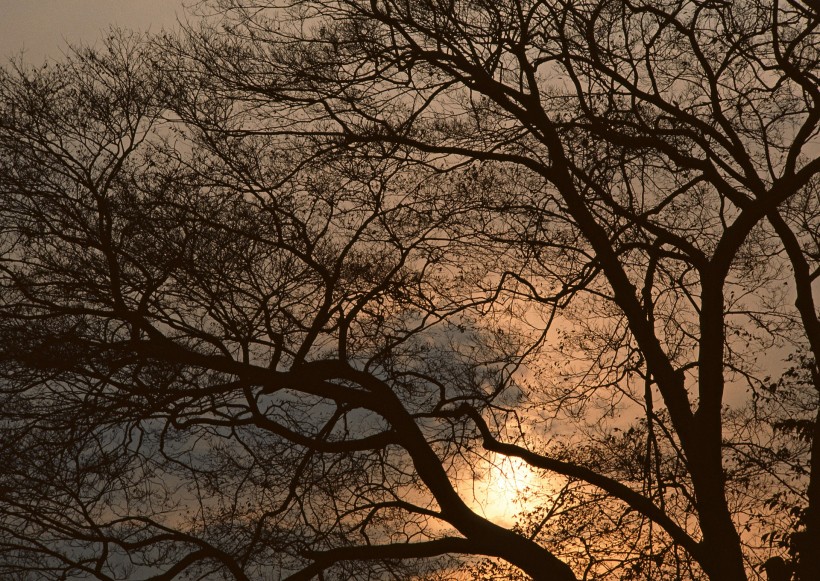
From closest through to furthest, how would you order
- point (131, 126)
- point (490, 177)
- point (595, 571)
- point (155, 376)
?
1. point (155, 376)
2. point (131, 126)
3. point (490, 177)
4. point (595, 571)

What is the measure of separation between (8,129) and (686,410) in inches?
302

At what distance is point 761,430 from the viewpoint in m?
9.92

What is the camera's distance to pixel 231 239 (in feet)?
28.2

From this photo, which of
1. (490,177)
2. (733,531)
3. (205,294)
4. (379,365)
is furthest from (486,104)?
(733,531)

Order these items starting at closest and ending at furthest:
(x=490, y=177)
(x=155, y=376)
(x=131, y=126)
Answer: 1. (x=155, y=376)
2. (x=131, y=126)
3. (x=490, y=177)

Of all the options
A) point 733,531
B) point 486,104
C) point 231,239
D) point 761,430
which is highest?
point 486,104

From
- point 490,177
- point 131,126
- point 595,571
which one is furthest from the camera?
point 595,571

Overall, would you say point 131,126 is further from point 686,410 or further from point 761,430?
point 761,430

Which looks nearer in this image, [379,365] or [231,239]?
[231,239]

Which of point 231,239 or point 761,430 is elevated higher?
point 231,239

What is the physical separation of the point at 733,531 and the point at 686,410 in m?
1.32

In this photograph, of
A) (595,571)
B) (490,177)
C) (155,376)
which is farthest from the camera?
(595,571)

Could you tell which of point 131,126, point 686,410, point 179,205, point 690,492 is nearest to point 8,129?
point 131,126

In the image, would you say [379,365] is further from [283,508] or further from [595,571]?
[595,571]
